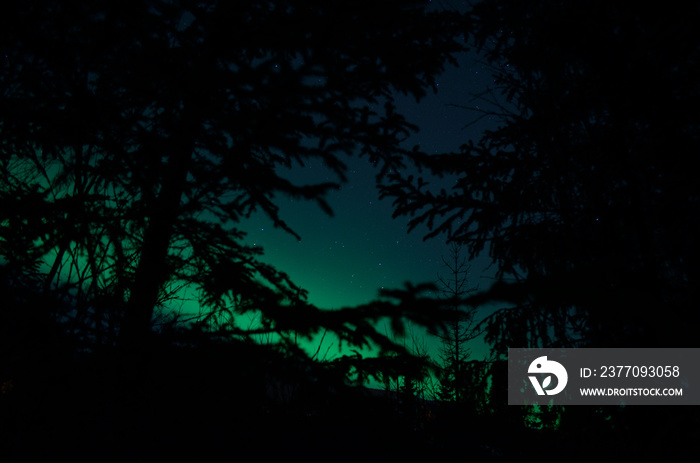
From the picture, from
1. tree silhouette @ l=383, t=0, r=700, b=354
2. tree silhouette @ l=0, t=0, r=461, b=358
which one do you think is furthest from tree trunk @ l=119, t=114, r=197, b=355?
tree silhouette @ l=383, t=0, r=700, b=354

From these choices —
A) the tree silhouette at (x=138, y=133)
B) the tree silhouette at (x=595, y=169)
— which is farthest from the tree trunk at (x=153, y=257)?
the tree silhouette at (x=595, y=169)

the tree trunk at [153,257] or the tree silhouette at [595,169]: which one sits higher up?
the tree silhouette at [595,169]

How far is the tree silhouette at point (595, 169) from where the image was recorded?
164 inches

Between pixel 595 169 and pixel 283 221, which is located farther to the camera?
pixel 595 169

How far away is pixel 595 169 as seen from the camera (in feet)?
17.0

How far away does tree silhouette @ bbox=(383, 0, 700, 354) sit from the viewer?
13.7 ft

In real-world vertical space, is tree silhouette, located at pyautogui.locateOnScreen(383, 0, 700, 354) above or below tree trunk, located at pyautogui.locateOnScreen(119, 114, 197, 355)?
above

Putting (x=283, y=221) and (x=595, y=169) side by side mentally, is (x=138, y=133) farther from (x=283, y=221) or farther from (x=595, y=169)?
(x=595, y=169)

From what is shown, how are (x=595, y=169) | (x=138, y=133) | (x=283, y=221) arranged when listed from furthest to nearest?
(x=595, y=169)
(x=283, y=221)
(x=138, y=133)

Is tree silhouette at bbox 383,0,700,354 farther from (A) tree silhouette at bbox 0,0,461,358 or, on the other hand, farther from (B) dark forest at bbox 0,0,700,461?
(A) tree silhouette at bbox 0,0,461,358

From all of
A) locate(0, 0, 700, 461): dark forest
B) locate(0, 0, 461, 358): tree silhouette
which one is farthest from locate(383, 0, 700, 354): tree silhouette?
locate(0, 0, 461, 358): tree silhouette

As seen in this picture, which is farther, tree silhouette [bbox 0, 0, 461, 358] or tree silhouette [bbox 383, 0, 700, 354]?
tree silhouette [bbox 383, 0, 700, 354]

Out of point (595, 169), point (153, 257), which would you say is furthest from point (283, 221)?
point (595, 169)

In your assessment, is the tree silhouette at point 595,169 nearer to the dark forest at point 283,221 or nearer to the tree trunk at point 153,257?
the dark forest at point 283,221
